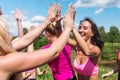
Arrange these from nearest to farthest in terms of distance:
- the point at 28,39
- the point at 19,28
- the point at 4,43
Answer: the point at 4,43, the point at 28,39, the point at 19,28

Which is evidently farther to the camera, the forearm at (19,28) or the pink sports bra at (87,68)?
the pink sports bra at (87,68)

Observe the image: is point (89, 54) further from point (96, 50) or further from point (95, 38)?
point (95, 38)

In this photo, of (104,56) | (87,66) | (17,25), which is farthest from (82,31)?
(104,56)

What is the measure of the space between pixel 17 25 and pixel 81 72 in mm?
1382

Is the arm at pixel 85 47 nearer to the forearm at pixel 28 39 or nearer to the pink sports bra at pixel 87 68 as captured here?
the pink sports bra at pixel 87 68

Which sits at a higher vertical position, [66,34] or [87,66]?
[66,34]

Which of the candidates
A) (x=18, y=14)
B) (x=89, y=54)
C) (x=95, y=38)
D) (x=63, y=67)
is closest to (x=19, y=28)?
(x=18, y=14)

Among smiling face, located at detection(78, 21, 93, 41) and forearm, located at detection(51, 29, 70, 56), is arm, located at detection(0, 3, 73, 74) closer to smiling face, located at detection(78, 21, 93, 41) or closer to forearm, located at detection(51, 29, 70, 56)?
forearm, located at detection(51, 29, 70, 56)

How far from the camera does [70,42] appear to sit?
235 inches

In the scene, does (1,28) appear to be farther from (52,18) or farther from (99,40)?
(99,40)

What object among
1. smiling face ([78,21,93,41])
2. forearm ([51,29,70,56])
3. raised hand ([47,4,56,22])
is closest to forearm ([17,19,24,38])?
raised hand ([47,4,56,22])

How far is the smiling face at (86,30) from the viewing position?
19.3 ft

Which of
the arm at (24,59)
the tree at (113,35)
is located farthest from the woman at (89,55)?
the tree at (113,35)

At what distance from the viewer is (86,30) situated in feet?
19.3
